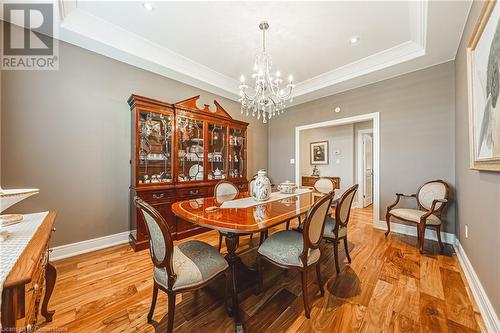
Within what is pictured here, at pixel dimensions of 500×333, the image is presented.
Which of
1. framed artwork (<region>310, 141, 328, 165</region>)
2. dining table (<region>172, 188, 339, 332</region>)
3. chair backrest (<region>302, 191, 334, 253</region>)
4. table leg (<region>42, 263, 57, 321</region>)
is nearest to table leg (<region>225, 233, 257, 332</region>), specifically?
dining table (<region>172, 188, 339, 332</region>)

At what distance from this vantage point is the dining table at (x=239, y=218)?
1.33 metres

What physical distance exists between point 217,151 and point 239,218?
2.32 m

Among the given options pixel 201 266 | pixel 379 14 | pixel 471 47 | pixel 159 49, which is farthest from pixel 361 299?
pixel 159 49

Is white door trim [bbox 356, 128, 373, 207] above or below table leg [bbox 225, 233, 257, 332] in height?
above

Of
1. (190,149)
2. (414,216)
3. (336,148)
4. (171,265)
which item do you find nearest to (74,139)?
(190,149)

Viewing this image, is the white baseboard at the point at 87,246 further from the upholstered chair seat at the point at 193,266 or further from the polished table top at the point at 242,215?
the upholstered chair seat at the point at 193,266

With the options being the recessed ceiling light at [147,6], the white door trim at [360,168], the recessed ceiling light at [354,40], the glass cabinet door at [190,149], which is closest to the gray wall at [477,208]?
the recessed ceiling light at [354,40]

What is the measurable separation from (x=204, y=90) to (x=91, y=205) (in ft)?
8.51

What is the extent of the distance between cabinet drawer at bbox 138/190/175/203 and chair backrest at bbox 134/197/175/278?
141 cm

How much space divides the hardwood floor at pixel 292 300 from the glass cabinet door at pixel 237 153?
195 cm

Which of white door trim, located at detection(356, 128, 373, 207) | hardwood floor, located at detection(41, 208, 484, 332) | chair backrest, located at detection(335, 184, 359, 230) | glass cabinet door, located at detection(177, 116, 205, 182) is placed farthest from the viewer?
white door trim, located at detection(356, 128, 373, 207)

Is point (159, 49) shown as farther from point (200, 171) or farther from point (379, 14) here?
point (379, 14)

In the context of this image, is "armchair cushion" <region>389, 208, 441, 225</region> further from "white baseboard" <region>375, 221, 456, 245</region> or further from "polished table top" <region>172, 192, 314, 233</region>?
"polished table top" <region>172, 192, 314, 233</region>

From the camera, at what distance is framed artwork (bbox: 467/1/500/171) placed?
1.23 meters
